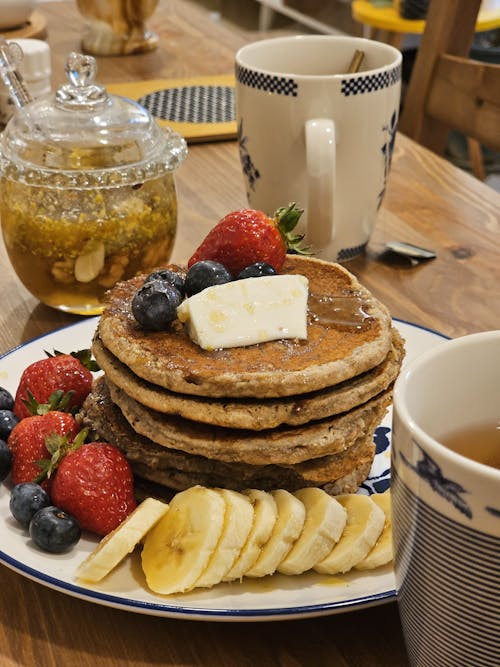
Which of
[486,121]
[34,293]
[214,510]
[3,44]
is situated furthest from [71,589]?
[486,121]

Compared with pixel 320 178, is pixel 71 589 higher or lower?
lower

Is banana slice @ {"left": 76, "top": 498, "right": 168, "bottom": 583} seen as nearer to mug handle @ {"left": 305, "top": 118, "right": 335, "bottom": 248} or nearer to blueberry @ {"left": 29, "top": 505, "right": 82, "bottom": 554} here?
blueberry @ {"left": 29, "top": 505, "right": 82, "bottom": 554}

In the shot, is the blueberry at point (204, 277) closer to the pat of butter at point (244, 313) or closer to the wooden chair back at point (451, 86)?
the pat of butter at point (244, 313)

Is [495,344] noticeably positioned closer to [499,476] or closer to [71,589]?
[499,476]

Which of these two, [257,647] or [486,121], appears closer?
[257,647]

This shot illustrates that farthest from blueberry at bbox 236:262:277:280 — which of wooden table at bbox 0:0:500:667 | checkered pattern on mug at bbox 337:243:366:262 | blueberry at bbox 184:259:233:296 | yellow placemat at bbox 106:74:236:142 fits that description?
yellow placemat at bbox 106:74:236:142

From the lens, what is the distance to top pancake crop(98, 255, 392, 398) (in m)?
0.86

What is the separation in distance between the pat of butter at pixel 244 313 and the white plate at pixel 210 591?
0.24 meters

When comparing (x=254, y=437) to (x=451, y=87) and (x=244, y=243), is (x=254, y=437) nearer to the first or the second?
(x=244, y=243)

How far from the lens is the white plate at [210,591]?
2.46 feet

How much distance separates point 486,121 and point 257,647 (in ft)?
Result: 4.70

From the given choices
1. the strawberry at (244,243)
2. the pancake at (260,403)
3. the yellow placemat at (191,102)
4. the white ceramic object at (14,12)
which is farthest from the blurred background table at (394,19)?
the pancake at (260,403)

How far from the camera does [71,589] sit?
78 centimetres

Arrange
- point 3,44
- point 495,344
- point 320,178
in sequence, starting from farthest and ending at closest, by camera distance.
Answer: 1. point 3,44
2. point 320,178
3. point 495,344
